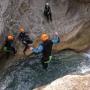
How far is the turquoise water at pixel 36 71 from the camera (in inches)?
618

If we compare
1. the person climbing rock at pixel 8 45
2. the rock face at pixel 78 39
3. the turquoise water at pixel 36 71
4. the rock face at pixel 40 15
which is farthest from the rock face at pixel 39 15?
the turquoise water at pixel 36 71

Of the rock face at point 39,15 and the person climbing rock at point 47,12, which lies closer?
the rock face at point 39,15

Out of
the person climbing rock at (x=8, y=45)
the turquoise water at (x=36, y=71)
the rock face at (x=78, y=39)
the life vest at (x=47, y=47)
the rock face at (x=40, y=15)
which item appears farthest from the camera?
the rock face at (x=78, y=39)

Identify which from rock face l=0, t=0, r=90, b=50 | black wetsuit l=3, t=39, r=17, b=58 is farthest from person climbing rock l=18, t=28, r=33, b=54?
black wetsuit l=3, t=39, r=17, b=58

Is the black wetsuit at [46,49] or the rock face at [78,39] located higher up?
the black wetsuit at [46,49]

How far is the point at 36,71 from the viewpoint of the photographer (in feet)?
55.7

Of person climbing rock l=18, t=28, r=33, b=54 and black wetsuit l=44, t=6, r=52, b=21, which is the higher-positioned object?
black wetsuit l=44, t=6, r=52, b=21

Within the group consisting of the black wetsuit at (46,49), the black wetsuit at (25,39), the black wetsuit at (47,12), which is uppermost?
the black wetsuit at (46,49)

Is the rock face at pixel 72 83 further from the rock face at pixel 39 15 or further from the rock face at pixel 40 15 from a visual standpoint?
the rock face at pixel 40 15

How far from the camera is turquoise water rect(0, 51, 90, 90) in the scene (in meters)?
15.7

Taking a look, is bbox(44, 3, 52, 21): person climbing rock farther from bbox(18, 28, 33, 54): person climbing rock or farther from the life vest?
the life vest

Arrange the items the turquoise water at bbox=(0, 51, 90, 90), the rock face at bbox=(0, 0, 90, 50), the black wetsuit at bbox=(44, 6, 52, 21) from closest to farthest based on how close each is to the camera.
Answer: the turquoise water at bbox=(0, 51, 90, 90) < the rock face at bbox=(0, 0, 90, 50) < the black wetsuit at bbox=(44, 6, 52, 21)

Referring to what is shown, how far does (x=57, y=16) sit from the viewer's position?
22.4m

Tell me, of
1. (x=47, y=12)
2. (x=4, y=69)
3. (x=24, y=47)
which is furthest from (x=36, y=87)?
(x=47, y=12)
